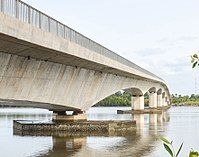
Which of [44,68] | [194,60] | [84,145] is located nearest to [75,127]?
[84,145]

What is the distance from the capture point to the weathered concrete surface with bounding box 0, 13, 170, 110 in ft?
59.6

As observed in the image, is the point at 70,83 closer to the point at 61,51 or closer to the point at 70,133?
the point at 70,133

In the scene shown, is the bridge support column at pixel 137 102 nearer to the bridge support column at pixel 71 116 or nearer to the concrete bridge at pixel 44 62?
the bridge support column at pixel 71 116

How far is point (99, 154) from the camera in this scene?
80.0 ft

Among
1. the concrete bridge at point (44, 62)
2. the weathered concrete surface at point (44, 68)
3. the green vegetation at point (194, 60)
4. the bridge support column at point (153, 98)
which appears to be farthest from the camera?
the bridge support column at point (153, 98)

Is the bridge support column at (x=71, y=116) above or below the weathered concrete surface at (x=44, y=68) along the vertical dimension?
below

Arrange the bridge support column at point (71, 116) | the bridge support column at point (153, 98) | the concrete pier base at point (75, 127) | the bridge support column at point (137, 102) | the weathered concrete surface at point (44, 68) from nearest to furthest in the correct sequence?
the weathered concrete surface at point (44, 68)
the concrete pier base at point (75, 127)
the bridge support column at point (71, 116)
the bridge support column at point (137, 102)
the bridge support column at point (153, 98)

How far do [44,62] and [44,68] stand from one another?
1.68ft

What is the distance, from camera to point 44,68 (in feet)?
82.4

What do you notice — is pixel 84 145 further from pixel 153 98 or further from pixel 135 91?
pixel 153 98

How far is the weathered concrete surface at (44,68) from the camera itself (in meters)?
18.2

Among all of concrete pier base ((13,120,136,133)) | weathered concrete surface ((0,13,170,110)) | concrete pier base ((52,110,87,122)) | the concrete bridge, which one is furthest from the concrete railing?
concrete pier base ((52,110,87,122))

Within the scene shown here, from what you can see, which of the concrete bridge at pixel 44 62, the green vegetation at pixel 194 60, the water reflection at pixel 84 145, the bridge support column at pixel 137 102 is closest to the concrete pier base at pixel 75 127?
the water reflection at pixel 84 145

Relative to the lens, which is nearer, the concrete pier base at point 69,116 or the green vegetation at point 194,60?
the green vegetation at point 194,60
